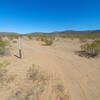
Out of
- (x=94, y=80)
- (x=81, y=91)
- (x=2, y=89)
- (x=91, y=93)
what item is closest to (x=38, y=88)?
(x=2, y=89)

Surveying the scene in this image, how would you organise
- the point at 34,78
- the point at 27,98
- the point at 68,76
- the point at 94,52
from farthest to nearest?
the point at 94,52 < the point at 68,76 < the point at 34,78 < the point at 27,98

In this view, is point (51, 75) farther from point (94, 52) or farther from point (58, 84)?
point (94, 52)

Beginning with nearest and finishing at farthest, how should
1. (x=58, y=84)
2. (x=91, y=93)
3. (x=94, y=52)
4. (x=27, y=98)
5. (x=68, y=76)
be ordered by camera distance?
(x=27, y=98) → (x=91, y=93) → (x=58, y=84) → (x=68, y=76) → (x=94, y=52)

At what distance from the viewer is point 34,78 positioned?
13.0 ft

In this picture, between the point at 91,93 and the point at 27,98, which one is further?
the point at 91,93

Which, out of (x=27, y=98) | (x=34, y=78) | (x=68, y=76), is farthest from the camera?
(x=68, y=76)

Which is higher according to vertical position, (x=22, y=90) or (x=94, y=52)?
(x=94, y=52)

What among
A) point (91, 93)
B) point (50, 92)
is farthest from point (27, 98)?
point (91, 93)

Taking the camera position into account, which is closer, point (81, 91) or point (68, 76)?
point (81, 91)

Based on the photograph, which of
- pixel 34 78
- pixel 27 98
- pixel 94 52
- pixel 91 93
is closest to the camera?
pixel 27 98

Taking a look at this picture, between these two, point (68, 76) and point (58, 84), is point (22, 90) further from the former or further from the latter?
point (68, 76)

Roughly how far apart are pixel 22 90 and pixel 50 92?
0.94 meters

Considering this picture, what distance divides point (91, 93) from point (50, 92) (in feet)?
4.37

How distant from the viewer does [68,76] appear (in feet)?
14.1
